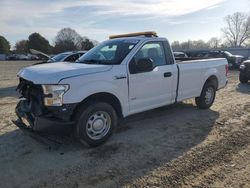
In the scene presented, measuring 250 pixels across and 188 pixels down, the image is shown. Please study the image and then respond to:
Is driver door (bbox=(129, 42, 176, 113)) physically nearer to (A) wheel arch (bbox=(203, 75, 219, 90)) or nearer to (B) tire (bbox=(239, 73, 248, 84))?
(A) wheel arch (bbox=(203, 75, 219, 90))

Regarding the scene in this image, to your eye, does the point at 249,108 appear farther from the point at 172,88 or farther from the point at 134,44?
the point at 134,44

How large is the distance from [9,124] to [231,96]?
7.18 metres

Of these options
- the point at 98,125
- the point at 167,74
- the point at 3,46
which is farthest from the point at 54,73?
the point at 3,46

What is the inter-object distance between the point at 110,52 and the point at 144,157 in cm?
232

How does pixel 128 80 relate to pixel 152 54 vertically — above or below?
below

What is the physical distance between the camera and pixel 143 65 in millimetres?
5055

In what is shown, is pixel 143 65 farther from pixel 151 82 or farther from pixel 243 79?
pixel 243 79

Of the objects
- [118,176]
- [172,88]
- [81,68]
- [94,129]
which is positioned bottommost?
[118,176]

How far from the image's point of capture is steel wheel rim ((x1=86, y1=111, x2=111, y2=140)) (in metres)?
4.62

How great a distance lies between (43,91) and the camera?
4246 millimetres

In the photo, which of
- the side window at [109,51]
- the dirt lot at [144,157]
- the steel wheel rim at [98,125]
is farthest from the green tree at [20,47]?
the steel wheel rim at [98,125]

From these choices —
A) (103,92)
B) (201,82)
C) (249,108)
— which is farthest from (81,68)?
(249,108)

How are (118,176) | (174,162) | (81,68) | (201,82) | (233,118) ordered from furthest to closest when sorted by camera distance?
(201,82) < (233,118) < (81,68) < (174,162) < (118,176)

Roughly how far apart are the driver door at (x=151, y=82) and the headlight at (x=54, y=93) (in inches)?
55.8
